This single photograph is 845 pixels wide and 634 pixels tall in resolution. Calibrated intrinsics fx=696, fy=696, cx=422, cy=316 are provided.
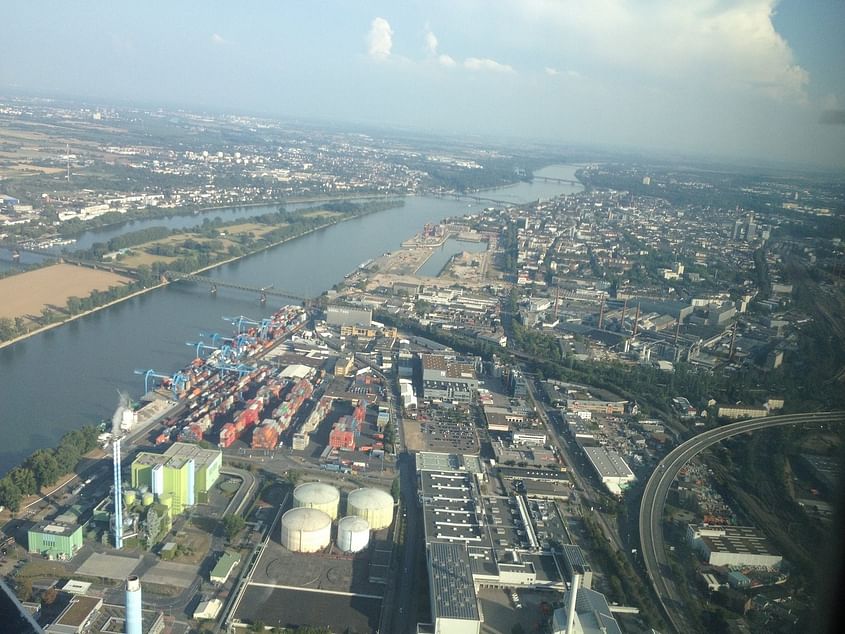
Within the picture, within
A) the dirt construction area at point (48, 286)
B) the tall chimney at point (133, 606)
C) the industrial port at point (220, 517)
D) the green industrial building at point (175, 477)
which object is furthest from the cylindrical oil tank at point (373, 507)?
the dirt construction area at point (48, 286)

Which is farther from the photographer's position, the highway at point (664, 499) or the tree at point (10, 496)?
the tree at point (10, 496)

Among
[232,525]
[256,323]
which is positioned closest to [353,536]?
[232,525]

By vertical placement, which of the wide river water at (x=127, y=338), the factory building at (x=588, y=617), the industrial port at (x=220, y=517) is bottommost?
the wide river water at (x=127, y=338)

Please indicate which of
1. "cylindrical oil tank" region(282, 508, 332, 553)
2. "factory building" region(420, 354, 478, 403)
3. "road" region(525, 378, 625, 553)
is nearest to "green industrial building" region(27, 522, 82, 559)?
"cylindrical oil tank" region(282, 508, 332, 553)

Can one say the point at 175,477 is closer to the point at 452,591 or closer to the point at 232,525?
the point at 232,525

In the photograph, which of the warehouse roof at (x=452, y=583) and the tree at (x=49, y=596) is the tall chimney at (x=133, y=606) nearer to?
the tree at (x=49, y=596)

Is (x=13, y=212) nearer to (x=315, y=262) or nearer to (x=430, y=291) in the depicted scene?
(x=315, y=262)
